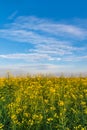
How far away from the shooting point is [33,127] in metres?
8.59

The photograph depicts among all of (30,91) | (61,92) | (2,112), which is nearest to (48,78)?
(61,92)

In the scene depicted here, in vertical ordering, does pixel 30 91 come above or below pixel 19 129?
above

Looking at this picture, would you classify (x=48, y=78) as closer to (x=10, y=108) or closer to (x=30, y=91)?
(x=30, y=91)

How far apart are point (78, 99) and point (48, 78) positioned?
5298 mm

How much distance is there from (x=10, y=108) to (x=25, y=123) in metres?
0.56

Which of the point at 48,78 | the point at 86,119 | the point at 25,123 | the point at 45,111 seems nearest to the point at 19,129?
the point at 25,123

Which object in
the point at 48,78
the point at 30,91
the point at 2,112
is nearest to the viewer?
the point at 2,112

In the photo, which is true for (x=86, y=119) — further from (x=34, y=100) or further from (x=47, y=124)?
(x=34, y=100)

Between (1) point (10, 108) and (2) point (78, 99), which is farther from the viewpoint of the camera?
(2) point (78, 99)

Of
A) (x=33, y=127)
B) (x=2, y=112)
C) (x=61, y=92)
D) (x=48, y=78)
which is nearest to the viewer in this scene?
(x=33, y=127)

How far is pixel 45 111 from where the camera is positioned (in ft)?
29.9

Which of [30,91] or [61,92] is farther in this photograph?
[61,92]

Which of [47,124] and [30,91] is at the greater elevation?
[30,91]

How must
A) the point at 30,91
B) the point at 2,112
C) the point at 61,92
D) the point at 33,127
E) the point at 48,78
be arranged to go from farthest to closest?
the point at 48,78 → the point at 61,92 → the point at 30,91 → the point at 2,112 → the point at 33,127
